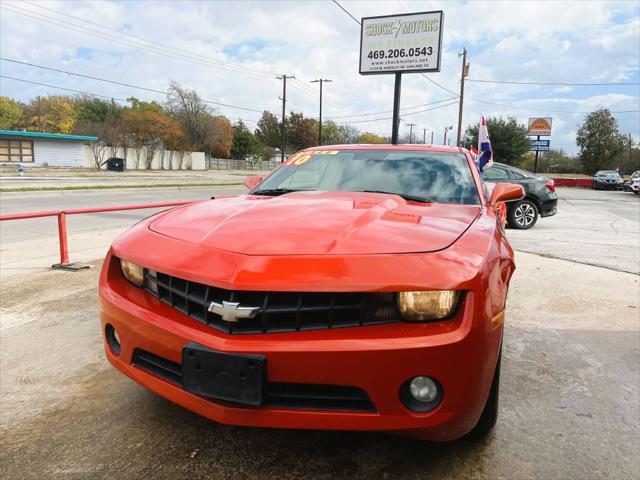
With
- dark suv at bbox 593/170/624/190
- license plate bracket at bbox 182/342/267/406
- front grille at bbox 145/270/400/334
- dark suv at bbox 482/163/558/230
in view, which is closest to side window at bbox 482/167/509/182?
dark suv at bbox 482/163/558/230

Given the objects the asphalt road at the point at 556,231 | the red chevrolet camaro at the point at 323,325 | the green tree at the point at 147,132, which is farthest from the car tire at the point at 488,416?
the green tree at the point at 147,132

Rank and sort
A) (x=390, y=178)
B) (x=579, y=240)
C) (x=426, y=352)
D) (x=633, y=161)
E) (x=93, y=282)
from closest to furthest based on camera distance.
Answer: (x=426, y=352)
(x=390, y=178)
(x=93, y=282)
(x=579, y=240)
(x=633, y=161)

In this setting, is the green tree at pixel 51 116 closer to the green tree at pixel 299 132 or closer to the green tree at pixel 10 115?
the green tree at pixel 10 115

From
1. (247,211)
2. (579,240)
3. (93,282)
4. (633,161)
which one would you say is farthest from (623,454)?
(633,161)

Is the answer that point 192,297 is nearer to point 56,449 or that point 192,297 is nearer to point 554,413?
point 56,449

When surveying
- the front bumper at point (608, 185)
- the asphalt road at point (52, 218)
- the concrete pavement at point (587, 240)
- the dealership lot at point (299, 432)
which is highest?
the front bumper at point (608, 185)

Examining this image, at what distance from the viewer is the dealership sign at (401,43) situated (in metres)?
21.8

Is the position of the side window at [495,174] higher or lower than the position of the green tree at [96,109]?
lower

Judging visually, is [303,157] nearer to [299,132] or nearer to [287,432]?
[287,432]

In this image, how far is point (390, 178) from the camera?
3113 millimetres

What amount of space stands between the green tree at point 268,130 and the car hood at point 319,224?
8582cm

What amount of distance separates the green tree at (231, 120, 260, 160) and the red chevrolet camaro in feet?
264

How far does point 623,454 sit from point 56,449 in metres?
2.64

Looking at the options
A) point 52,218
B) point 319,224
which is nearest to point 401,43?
point 52,218
